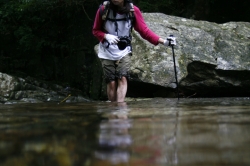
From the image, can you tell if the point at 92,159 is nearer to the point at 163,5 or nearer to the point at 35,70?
the point at 163,5

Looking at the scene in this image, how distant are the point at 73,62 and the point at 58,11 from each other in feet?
6.44

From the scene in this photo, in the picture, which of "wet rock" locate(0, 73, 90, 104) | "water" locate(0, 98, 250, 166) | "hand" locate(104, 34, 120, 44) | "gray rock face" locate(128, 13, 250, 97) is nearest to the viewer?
"water" locate(0, 98, 250, 166)

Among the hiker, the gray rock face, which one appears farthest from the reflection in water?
the gray rock face

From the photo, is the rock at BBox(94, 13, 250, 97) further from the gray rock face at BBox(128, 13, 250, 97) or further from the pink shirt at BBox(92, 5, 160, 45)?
the pink shirt at BBox(92, 5, 160, 45)

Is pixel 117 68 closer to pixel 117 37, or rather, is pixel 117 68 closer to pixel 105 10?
pixel 117 37

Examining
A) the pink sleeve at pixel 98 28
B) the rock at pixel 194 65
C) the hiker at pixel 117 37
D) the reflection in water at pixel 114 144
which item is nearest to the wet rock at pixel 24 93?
the rock at pixel 194 65

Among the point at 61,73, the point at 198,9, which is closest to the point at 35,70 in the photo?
the point at 61,73

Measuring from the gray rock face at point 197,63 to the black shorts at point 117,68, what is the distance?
145cm

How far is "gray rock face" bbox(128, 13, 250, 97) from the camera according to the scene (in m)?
6.51

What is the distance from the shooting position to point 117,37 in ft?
15.9

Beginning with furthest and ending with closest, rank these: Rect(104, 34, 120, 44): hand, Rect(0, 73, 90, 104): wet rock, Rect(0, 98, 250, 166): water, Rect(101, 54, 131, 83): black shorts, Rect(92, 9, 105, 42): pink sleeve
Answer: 1. Rect(0, 73, 90, 104): wet rock
2. Rect(101, 54, 131, 83): black shorts
3. Rect(92, 9, 105, 42): pink sleeve
4. Rect(104, 34, 120, 44): hand
5. Rect(0, 98, 250, 166): water

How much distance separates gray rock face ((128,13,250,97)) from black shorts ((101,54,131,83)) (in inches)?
57.2

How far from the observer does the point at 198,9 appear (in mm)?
9977

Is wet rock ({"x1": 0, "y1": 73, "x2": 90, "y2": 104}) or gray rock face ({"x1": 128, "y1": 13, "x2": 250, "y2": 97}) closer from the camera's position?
gray rock face ({"x1": 128, "y1": 13, "x2": 250, "y2": 97})
